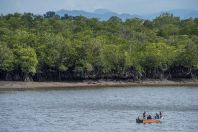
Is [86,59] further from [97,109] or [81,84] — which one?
[97,109]

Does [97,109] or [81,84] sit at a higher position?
[81,84]

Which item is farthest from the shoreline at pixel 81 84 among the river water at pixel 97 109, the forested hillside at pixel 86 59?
the river water at pixel 97 109

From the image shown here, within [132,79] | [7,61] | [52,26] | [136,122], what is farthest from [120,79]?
[136,122]

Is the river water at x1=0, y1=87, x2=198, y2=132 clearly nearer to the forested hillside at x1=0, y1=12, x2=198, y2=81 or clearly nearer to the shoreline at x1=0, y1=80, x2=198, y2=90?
the shoreline at x1=0, y1=80, x2=198, y2=90

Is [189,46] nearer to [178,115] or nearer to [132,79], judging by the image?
[132,79]

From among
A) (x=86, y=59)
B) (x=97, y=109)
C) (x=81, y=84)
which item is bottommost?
(x=97, y=109)

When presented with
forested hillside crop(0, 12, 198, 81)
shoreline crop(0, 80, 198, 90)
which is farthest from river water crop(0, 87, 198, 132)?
forested hillside crop(0, 12, 198, 81)

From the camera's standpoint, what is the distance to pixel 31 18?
618ft

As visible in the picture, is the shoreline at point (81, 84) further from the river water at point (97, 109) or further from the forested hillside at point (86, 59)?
the river water at point (97, 109)

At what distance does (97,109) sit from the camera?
87125 millimetres

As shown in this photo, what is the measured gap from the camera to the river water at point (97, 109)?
70625mm

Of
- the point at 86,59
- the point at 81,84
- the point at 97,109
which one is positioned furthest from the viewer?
the point at 86,59

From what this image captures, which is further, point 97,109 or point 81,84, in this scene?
point 81,84

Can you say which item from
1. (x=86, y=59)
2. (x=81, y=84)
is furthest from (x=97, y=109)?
(x=86, y=59)
